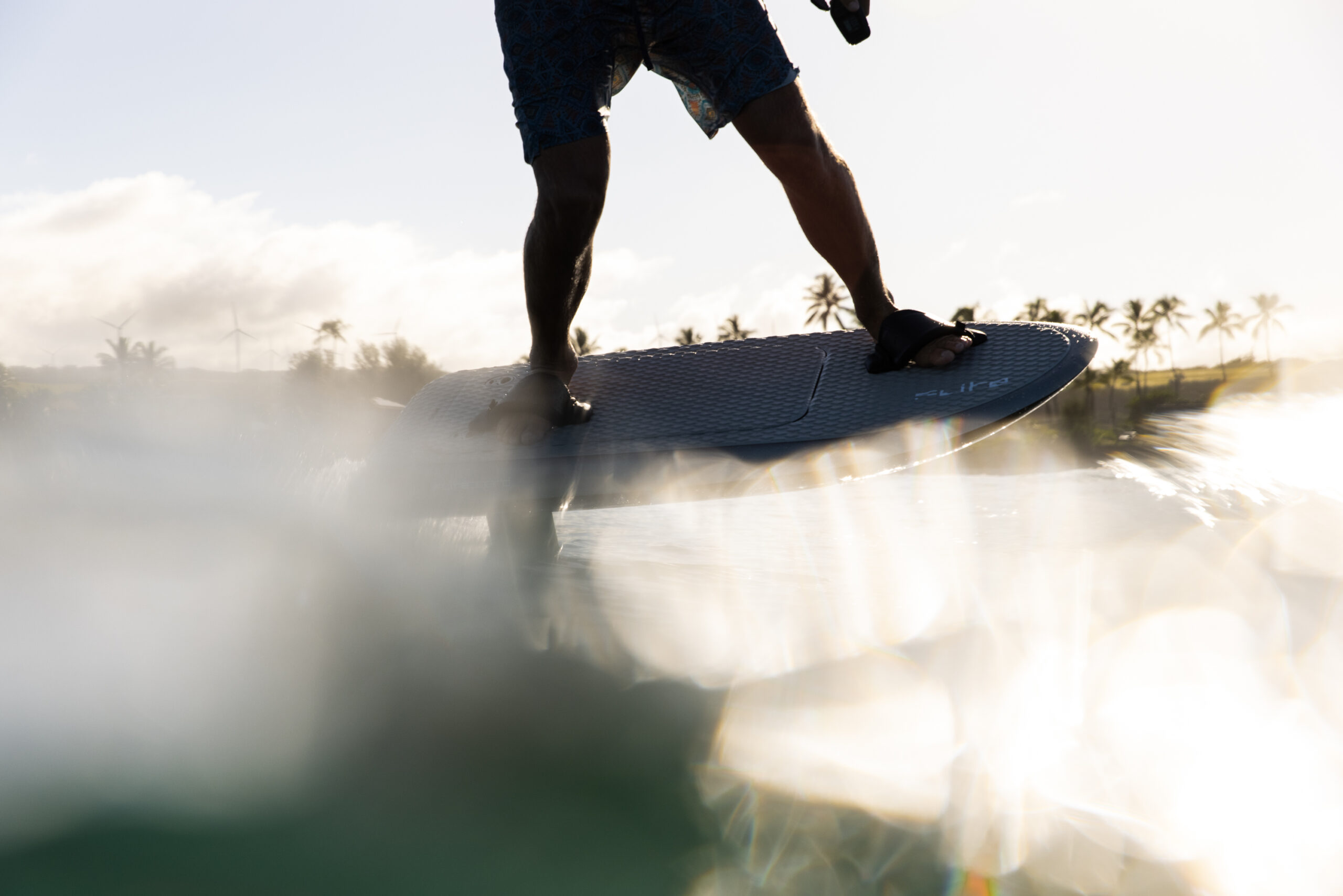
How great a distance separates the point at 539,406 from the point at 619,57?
3.33 feet

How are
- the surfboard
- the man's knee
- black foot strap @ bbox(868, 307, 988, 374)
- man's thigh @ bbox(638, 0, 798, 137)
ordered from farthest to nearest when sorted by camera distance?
black foot strap @ bbox(868, 307, 988, 374) < man's thigh @ bbox(638, 0, 798, 137) < the man's knee < the surfboard

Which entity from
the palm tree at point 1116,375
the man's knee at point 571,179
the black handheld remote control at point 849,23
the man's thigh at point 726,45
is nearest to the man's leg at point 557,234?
the man's knee at point 571,179

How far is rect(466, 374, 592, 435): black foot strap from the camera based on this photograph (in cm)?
235

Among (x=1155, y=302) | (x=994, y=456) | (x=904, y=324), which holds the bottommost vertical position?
(x=994, y=456)

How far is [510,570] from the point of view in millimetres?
3158

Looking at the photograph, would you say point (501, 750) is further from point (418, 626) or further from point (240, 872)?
point (418, 626)

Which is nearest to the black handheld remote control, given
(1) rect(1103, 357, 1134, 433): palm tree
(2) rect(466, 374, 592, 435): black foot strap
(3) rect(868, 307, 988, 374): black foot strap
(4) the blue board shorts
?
(4) the blue board shorts

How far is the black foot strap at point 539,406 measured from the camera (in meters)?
2.35

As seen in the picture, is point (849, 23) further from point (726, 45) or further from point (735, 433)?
point (735, 433)

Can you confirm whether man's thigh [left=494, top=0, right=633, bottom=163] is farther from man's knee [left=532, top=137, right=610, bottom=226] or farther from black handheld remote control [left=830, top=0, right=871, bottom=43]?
black handheld remote control [left=830, top=0, right=871, bottom=43]

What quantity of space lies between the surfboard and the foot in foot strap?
31mm

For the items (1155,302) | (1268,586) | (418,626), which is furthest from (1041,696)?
(1155,302)

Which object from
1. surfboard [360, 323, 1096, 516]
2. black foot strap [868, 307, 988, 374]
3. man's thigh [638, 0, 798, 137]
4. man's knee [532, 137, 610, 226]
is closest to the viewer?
surfboard [360, 323, 1096, 516]

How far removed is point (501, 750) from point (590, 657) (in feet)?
2.56
